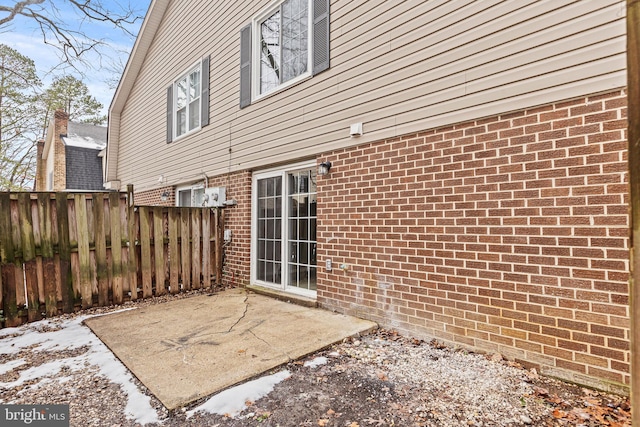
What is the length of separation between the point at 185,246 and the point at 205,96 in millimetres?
3544

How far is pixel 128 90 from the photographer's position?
10.8 m

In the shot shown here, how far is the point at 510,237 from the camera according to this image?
2744 mm

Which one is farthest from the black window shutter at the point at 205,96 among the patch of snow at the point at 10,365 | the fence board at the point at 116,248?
the patch of snow at the point at 10,365

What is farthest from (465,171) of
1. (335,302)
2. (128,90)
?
(128,90)

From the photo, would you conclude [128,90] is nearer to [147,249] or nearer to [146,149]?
[146,149]

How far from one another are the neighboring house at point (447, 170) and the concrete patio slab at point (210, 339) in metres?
0.66

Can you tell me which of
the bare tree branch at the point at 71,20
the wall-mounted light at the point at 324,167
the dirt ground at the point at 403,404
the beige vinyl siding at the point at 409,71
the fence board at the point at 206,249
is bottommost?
the dirt ground at the point at 403,404

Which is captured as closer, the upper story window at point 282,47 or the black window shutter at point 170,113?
the upper story window at point 282,47

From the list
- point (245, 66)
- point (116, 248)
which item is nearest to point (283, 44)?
point (245, 66)

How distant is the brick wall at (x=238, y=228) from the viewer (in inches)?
229

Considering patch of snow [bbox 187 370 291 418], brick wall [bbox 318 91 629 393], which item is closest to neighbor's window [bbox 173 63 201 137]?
brick wall [bbox 318 91 629 393]

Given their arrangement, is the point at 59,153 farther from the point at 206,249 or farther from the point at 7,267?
the point at 7,267

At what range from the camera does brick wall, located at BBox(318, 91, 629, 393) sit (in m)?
2.28

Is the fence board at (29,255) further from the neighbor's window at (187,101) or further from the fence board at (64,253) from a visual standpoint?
the neighbor's window at (187,101)
